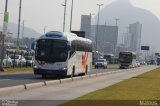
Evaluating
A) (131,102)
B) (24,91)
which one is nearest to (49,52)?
(24,91)

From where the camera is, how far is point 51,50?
129 ft

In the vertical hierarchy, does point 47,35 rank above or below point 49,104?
above

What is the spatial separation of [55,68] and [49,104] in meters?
19.9

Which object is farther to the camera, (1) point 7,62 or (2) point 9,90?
(1) point 7,62

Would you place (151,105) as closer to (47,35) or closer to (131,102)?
(131,102)

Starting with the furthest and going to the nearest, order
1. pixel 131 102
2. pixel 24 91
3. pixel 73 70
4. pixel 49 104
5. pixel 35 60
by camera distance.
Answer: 1. pixel 73 70
2. pixel 35 60
3. pixel 24 91
4. pixel 131 102
5. pixel 49 104

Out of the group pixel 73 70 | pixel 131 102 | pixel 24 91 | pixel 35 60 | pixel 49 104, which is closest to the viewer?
pixel 49 104

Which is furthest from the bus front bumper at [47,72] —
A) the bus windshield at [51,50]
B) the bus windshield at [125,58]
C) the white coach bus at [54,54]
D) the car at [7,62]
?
the bus windshield at [125,58]

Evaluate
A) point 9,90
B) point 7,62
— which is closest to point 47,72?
point 9,90

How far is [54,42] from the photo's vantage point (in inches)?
1555

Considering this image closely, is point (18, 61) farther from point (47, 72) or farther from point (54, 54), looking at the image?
point (47, 72)

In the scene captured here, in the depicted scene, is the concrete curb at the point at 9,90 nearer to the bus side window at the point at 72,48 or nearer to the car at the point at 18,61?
the bus side window at the point at 72,48

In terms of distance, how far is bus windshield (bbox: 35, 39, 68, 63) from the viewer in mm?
39031

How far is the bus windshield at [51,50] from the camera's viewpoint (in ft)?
128
